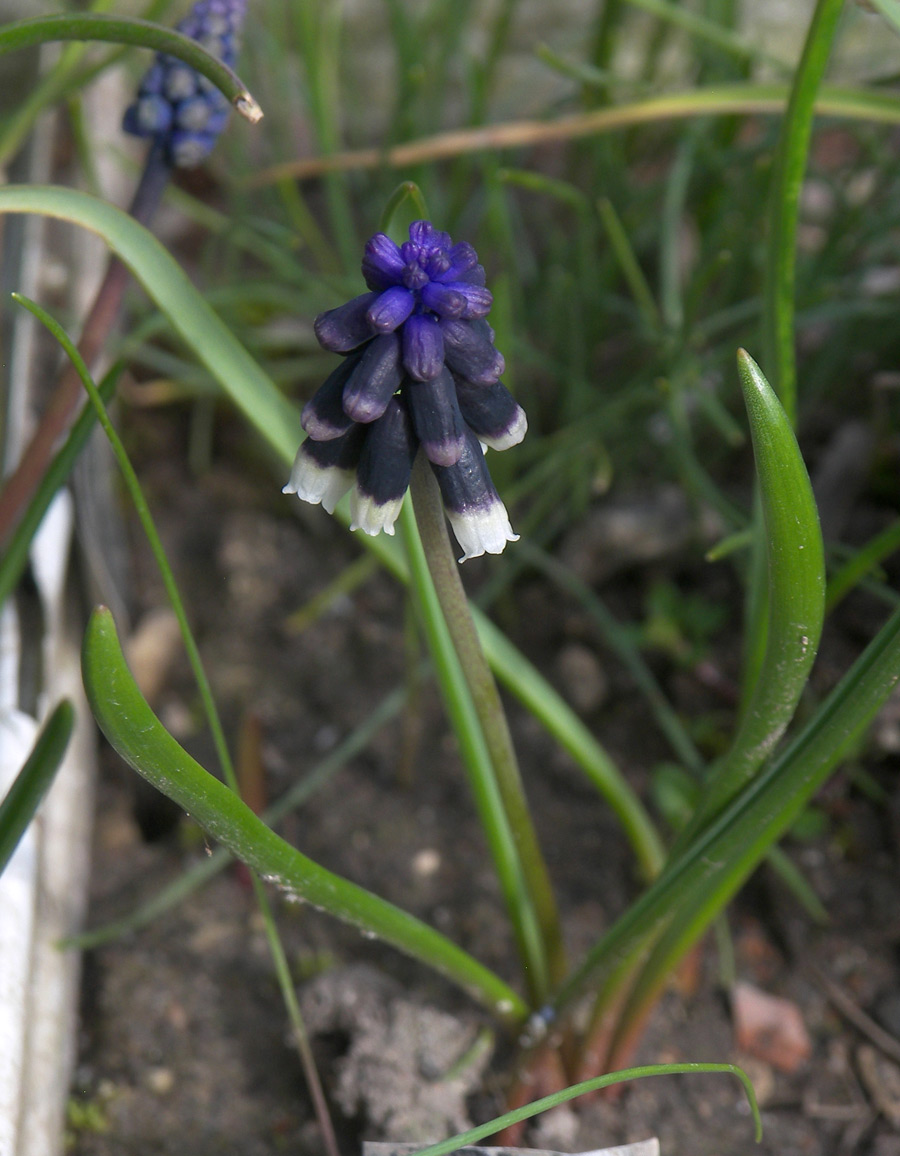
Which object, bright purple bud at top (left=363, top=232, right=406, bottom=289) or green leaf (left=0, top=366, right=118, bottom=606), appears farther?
green leaf (left=0, top=366, right=118, bottom=606)

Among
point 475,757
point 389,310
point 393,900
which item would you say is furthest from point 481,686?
point 393,900

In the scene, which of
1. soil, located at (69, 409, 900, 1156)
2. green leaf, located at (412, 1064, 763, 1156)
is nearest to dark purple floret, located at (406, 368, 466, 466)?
green leaf, located at (412, 1064, 763, 1156)

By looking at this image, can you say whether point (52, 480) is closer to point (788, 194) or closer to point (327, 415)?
point (327, 415)

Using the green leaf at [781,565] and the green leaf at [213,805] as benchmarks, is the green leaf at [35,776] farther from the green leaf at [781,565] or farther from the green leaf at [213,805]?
the green leaf at [781,565]

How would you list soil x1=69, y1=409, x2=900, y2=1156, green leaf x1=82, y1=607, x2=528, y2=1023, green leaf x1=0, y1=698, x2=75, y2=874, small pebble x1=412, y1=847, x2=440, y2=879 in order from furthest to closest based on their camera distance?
small pebble x1=412, y1=847, x2=440, y2=879 < soil x1=69, y1=409, x2=900, y2=1156 < green leaf x1=0, y1=698, x2=75, y2=874 < green leaf x1=82, y1=607, x2=528, y2=1023

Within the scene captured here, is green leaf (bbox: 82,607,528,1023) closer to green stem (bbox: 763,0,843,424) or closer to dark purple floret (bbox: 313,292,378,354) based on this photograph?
dark purple floret (bbox: 313,292,378,354)

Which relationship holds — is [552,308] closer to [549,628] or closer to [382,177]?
[382,177]

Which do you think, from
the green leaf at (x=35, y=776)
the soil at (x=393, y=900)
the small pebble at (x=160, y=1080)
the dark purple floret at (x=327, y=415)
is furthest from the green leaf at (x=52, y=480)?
the small pebble at (x=160, y=1080)
